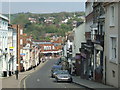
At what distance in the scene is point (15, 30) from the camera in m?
65.4

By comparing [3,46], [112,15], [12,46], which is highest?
[112,15]

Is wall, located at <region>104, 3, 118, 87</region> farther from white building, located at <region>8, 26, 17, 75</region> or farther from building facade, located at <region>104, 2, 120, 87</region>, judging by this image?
white building, located at <region>8, 26, 17, 75</region>

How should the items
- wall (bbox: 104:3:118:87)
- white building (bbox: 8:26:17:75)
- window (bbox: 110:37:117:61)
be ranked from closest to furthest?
wall (bbox: 104:3:118:87) → window (bbox: 110:37:117:61) → white building (bbox: 8:26:17:75)

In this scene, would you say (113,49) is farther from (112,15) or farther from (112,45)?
(112,15)

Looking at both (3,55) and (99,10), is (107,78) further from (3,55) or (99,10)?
(3,55)

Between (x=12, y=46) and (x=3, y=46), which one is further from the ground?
(x=3, y=46)

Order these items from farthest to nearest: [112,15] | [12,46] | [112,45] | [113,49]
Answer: [12,46]
[112,45]
[113,49]
[112,15]

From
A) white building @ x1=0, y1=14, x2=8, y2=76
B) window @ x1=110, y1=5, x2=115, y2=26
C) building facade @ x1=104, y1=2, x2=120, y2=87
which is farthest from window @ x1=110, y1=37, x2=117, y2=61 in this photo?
white building @ x1=0, y1=14, x2=8, y2=76

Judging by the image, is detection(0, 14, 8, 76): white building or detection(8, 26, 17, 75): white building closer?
detection(0, 14, 8, 76): white building

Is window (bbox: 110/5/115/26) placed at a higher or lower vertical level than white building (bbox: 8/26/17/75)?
higher

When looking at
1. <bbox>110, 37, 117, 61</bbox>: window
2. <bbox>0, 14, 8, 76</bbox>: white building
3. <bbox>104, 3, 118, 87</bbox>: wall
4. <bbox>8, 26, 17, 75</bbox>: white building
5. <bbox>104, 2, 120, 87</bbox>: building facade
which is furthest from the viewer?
<bbox>8, 26, 17, 75</bbox>: white building

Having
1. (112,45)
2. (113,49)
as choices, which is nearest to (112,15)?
(112,45)

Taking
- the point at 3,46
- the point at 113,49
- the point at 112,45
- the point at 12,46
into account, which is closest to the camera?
the point at 113,49

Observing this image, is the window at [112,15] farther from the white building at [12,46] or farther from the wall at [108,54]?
the white building at [12,46]
